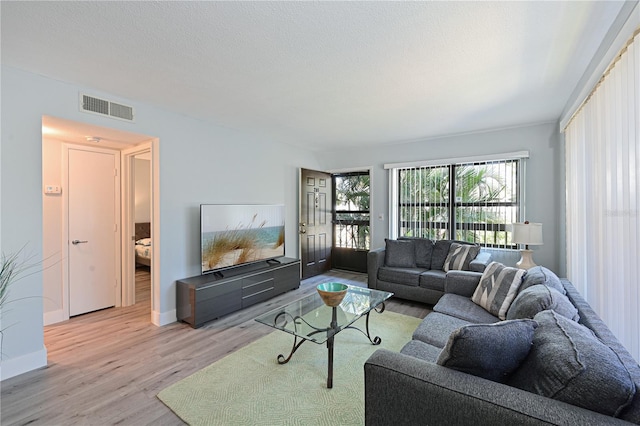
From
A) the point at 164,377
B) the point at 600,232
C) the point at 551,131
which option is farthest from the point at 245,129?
the point at 551,131

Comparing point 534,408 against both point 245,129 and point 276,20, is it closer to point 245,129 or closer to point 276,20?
point 276,20

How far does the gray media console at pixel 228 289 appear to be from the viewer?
10.3 feet

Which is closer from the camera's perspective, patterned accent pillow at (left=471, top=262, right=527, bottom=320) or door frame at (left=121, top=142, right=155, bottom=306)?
patterned accent pillow at (left=471, top=262, right=527, bottom=320)

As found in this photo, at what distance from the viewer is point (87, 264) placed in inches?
141

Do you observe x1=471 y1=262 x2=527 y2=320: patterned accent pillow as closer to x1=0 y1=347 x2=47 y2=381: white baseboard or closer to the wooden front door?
the wooden front door

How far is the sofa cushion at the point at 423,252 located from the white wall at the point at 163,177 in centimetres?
215

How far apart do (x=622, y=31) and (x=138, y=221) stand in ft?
25.2

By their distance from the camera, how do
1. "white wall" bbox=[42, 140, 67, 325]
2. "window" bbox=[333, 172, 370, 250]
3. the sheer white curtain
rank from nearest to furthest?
the sheer white curtain → "white wall" bbox=[42, 140, 67, 325] → "window" bbox=[333, 172, 370, 250]

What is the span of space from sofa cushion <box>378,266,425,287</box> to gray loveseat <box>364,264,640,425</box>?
91.2 inches

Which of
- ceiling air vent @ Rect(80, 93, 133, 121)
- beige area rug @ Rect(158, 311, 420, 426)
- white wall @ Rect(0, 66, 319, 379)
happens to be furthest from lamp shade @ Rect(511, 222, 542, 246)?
ceiling air vent @ Rect(80, 93, 133, 121)

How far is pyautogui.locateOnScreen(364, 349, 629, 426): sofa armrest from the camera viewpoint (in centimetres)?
94

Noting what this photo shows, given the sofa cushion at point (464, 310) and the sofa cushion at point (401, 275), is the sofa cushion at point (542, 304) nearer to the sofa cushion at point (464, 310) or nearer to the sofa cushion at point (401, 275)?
the sofa cushion at point (464, 310)

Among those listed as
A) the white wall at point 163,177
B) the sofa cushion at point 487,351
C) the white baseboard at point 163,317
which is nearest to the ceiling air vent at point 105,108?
the white wall at point 163,177

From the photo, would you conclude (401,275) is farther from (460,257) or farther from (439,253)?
(460,257)
